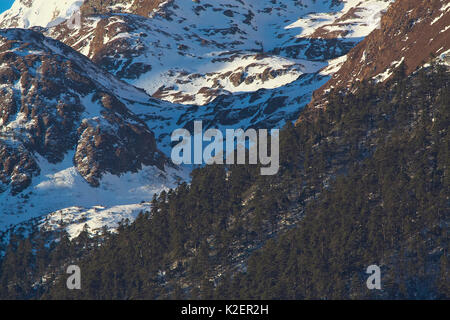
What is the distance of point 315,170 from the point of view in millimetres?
190500

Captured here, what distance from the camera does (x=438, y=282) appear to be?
156m

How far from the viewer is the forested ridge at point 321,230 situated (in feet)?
539

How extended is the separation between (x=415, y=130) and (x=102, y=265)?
62.9 metres

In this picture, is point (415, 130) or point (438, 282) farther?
point (415, 130)

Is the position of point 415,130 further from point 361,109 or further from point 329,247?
point 329,247

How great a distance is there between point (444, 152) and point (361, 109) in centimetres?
2597

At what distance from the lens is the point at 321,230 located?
174 metres

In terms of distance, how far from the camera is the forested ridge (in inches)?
6471
